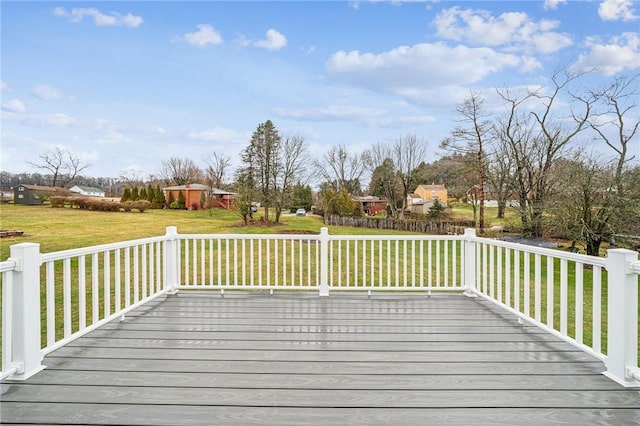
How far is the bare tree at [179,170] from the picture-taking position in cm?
2620

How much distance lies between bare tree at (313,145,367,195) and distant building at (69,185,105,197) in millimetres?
12493

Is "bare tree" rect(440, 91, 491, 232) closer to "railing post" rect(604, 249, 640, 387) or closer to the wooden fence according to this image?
the wooden fence

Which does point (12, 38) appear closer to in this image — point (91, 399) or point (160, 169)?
point (91, 399)

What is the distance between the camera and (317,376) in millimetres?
2170

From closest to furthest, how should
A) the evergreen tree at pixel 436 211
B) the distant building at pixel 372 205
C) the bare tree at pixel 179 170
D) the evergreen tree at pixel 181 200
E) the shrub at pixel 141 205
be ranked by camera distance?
the evergreen tree at pixel 436 211 < the shrub at pixel 141 205 < the evergreen tree at pixel 181 200 < the distant building at pixel 372 205 < the bare tree at pixel 179 170

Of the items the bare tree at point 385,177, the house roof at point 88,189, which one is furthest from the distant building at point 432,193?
the house roof at point 88,189

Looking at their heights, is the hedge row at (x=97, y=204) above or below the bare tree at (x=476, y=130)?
below

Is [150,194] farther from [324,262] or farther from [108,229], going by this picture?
[324,262]

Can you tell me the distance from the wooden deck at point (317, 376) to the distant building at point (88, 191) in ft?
45.1

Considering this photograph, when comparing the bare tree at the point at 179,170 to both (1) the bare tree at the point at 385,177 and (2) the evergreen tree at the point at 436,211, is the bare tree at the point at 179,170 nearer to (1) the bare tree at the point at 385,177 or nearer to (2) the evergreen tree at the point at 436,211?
(1) the bare tree at the point at 385,177

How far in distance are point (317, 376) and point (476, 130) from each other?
1473 cm

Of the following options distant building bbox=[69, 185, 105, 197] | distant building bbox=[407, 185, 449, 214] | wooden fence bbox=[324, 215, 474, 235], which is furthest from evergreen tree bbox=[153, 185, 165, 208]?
distant building bbox=[407, 185, 449, 214]

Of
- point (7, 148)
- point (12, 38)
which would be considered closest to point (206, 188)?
point (7, 148)

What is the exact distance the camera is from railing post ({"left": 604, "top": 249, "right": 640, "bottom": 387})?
204 cm
